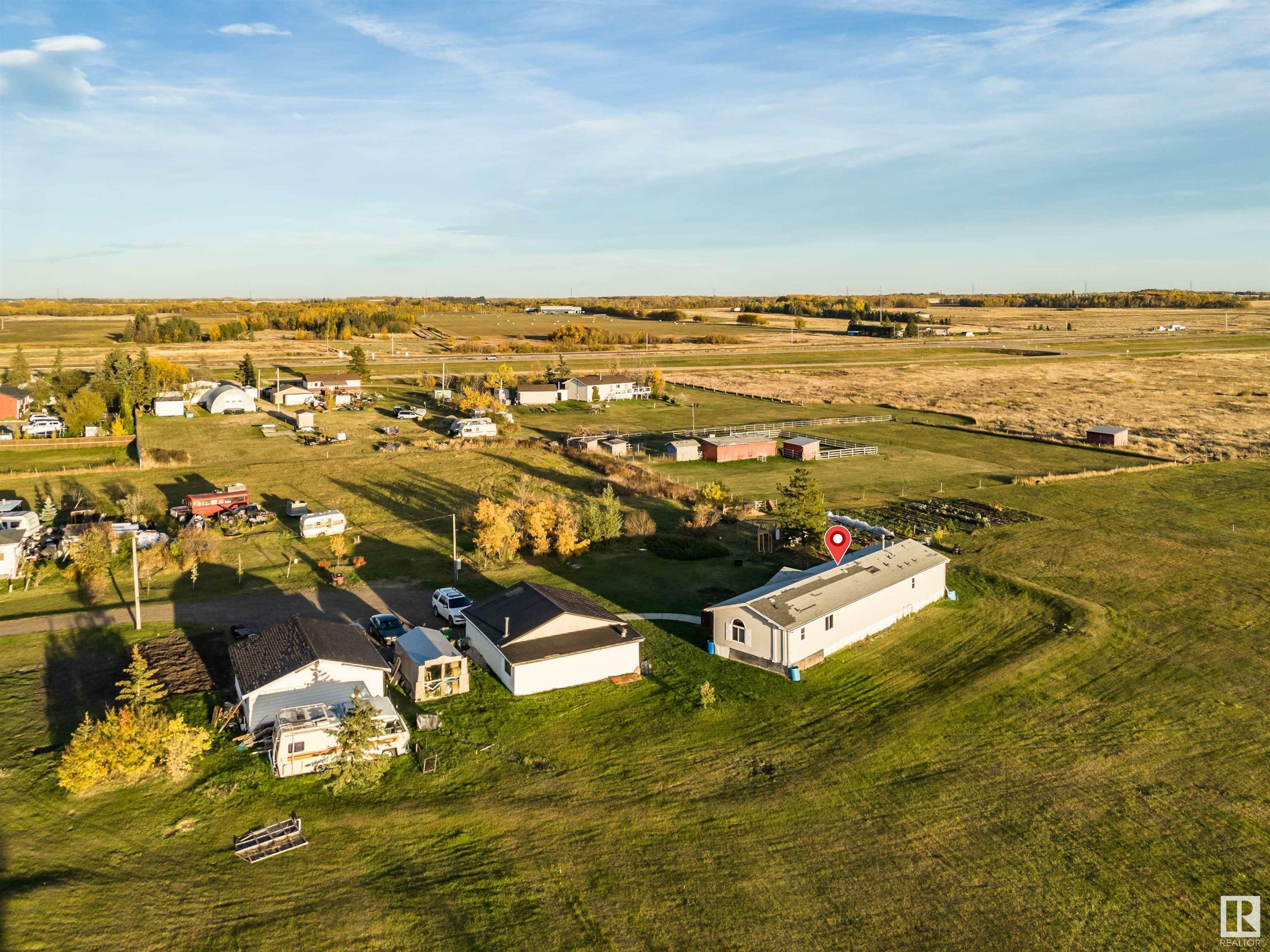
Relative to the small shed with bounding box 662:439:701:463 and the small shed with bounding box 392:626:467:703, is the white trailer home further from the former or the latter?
the small shed with bounding box 662:439:701:463

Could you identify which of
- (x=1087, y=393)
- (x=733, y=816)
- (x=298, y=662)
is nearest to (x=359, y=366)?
(x=298, y=662)

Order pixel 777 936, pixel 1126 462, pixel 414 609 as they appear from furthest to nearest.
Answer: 1. pixel 1126 462
2. pixel 414 609
3. pixel 777 936

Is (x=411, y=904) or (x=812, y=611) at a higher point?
(x=812, y=611)

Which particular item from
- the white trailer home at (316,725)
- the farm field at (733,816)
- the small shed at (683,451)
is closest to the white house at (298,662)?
the white trailer home at (316,725)

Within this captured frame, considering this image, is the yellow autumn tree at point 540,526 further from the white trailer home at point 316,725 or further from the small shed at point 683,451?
the small shed at point 683,451

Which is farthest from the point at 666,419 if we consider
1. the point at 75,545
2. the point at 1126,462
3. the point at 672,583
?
the point at 75,545

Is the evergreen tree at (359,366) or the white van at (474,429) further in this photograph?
the evergreen tree at (359,366)

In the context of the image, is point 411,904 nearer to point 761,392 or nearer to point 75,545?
point 75,545
